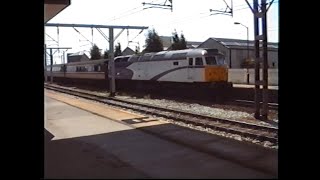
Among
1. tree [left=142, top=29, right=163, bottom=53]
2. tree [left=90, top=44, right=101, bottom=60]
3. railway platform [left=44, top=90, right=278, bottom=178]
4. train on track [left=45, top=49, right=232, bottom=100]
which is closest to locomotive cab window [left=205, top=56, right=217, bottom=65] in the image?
train on track [left=45, top=49, right=232, bottom=100]

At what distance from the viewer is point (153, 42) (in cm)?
6244

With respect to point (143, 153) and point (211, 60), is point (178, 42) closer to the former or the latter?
point (211, 60)

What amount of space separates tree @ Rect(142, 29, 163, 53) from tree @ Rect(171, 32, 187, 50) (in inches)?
76.3

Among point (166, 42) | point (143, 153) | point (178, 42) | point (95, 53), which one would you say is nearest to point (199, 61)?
point (143, 153)

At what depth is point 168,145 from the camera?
986 centimetres

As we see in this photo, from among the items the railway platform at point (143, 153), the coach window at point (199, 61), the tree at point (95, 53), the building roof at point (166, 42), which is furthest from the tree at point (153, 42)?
the railway platform at point (143, 153)

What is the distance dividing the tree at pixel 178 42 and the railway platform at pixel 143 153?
4602cm

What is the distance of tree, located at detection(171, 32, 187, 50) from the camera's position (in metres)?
59.6

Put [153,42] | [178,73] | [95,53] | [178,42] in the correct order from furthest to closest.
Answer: [95,53], [178,42], [153,42], [178,73]

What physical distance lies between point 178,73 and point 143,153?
63.3ft
